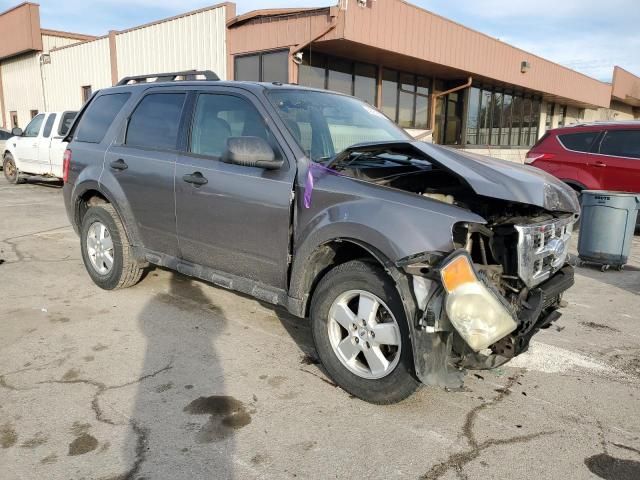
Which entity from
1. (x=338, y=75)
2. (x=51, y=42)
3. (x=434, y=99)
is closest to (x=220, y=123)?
(x=338, y=75)

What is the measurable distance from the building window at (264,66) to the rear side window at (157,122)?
8.70 meters

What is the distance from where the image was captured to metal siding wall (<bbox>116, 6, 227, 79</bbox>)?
48.2 feet

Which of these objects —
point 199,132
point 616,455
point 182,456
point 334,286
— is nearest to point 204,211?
point 199,132

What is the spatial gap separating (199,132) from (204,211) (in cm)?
69

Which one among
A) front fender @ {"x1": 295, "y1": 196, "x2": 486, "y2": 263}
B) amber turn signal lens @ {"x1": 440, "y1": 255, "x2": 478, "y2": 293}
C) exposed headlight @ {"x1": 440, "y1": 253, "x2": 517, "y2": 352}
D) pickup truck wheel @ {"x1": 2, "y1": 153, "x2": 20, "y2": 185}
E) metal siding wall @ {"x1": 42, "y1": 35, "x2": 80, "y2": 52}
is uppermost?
metal siding wall @ {"x1": 42, "y1": 35, "x2": 80, "y2": 52}

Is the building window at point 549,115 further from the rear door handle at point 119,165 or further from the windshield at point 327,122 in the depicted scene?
the rear door handle at point 119,165

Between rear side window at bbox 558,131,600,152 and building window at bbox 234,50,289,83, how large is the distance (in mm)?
7055

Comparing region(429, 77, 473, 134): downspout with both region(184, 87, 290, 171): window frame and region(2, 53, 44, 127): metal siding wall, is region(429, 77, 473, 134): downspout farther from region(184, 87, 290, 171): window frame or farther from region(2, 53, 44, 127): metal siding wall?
region(2, 53, 44, 127): metal siding wall

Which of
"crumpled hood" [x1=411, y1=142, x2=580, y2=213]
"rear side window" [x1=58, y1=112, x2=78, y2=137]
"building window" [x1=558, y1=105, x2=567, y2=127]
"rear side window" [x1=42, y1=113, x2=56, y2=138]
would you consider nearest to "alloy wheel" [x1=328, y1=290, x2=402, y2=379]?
"crumpled hood" [x1=411, y1=142, x2=580, y2=213]

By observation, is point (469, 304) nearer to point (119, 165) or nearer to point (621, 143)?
point (119, 165)

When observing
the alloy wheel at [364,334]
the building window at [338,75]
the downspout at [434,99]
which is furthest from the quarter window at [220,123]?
the downspout at [434,99]

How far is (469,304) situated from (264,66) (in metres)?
12.6

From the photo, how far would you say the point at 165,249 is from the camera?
4.44 metres

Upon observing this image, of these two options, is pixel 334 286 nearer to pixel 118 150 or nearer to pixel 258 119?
pixel 258 119
